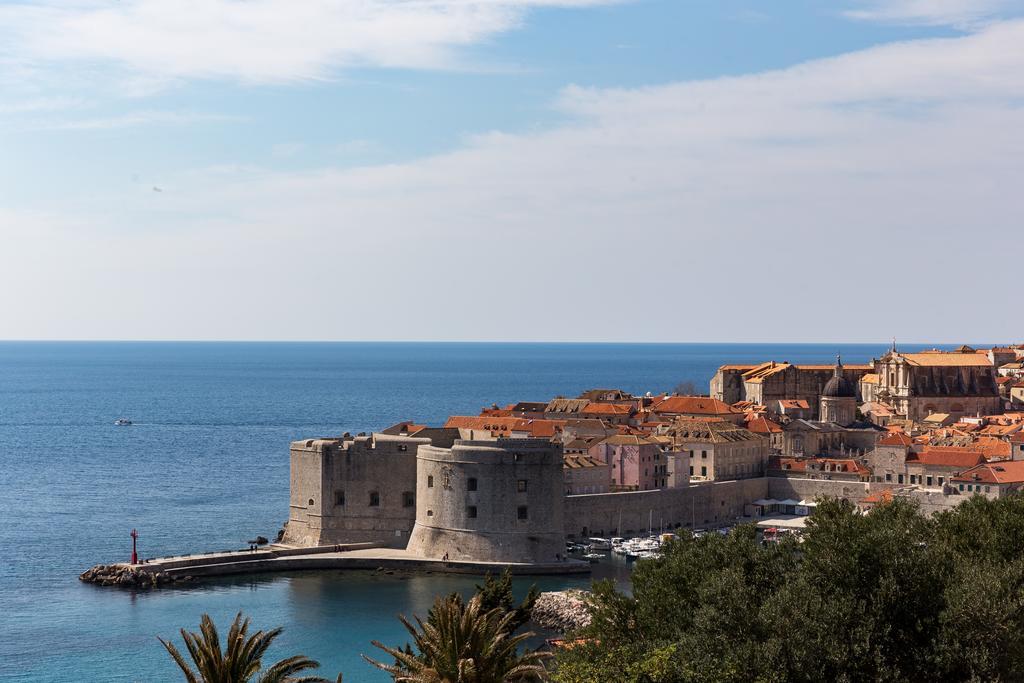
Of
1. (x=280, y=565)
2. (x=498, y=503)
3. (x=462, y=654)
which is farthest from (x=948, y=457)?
(x=462, y=654)

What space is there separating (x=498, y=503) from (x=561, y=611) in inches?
319

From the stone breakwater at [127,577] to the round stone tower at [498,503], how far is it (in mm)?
8598

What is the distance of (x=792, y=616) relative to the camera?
22.5 metres

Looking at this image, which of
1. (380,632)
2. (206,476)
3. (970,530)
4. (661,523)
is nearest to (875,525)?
(970,530)

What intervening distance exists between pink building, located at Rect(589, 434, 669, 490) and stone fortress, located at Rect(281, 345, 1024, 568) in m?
0.06

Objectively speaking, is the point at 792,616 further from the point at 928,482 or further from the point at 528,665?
the point at 928,482

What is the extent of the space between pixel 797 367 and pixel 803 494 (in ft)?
87.0

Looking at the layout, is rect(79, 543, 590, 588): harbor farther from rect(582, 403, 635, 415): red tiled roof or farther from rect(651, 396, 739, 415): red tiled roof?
rect(651, 396, 739, 415): red tiled roof

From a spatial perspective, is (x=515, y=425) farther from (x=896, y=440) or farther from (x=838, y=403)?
(x=838, y=403)

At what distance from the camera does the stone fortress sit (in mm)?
47656

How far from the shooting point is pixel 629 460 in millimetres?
59344

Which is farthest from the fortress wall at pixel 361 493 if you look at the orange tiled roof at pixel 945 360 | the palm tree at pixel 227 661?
the orange tiled roof at pixel 945 360

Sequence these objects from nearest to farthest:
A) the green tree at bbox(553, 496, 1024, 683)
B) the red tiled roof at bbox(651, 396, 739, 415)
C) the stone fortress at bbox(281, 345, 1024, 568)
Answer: the green tree at bbox(553, 496, 1024, 683) → the stone fortress at bbox(281, 345, 1024, 568) → the red tiled roof at bbox(651, 396, 739, 415)

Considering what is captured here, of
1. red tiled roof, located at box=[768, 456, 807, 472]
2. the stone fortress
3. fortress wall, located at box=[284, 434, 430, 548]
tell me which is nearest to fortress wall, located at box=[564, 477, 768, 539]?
the stone fortress
